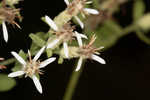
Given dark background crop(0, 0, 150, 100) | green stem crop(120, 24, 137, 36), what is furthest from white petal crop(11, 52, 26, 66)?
green stem crop(120, 24, 137, 36)

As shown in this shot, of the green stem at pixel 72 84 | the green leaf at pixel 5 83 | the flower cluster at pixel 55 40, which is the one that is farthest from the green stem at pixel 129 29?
the green leaf at pixel 5 83

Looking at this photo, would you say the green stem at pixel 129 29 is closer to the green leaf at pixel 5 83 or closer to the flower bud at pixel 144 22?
the flower bud at pixel 144 22

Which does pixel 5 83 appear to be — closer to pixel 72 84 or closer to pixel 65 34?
pixel 65 34

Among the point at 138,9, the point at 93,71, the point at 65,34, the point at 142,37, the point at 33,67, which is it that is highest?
the point at 138,9

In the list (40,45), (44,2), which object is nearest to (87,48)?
(40,45)

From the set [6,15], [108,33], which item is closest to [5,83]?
[6,15]

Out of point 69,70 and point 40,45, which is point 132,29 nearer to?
point 69,70
